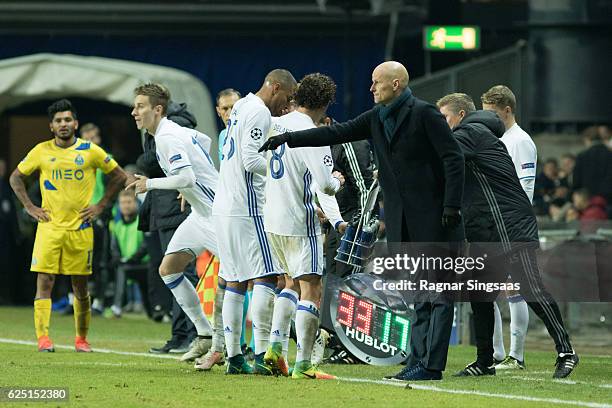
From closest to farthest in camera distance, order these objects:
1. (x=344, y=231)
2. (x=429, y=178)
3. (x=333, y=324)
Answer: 1. (x=429, y=178)
2. (x=344, y=231)
3. (x=333, y=324)

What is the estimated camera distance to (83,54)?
24203 millimetres

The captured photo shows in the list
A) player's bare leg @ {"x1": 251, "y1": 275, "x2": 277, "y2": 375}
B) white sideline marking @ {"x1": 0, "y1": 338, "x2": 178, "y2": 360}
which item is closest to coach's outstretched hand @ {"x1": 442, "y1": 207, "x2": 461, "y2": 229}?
player's bare leg @ {"x1": 251, "y1": 275, "x2": 277, "y2": 375}

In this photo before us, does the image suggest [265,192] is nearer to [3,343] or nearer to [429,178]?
[429,178]

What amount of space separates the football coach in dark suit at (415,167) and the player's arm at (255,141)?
0.42 m

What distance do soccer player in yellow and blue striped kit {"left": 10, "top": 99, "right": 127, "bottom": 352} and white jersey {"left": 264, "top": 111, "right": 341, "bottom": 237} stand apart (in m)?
3.26

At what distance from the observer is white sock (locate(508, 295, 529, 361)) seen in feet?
42.6

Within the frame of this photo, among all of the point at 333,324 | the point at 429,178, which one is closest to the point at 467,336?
the point at 333,324

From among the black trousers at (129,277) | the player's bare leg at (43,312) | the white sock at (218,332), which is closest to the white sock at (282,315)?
the white sock at (218,332)

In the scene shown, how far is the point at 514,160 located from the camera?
1327 centimetres

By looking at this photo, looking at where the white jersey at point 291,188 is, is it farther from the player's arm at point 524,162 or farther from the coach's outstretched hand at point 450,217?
the player's arm at point 524,162

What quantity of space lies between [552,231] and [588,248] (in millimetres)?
546

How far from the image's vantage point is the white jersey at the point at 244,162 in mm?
11461

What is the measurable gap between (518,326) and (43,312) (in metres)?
4.19

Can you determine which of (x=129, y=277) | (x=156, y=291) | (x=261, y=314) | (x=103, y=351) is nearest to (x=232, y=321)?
(x=261, y=314)
